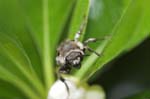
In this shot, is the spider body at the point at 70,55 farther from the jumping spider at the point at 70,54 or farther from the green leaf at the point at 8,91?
the green leaf at the point at 8,91

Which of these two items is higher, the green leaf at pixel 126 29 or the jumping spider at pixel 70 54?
the jumping spider at pixel 70 54

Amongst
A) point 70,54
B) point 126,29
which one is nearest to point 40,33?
point 70,54

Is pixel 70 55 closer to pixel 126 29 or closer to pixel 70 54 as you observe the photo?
pixel 70 54

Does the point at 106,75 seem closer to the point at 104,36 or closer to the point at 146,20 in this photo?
the point at 104,36

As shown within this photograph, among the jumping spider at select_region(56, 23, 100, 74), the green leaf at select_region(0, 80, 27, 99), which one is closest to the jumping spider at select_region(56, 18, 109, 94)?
the jumping spider at select_region(56, 23, 100, 74)

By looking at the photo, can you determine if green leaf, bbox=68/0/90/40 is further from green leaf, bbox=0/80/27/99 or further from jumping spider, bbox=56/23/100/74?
green leaf, bbox=0/80/27/99

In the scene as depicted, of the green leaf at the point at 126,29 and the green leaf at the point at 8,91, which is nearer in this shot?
the green leaf at the point at 126,29

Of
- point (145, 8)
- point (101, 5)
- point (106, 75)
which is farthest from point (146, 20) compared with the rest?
point (106, 75)

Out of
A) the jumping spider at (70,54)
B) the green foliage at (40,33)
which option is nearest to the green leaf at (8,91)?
the green foliage at (40,33)
